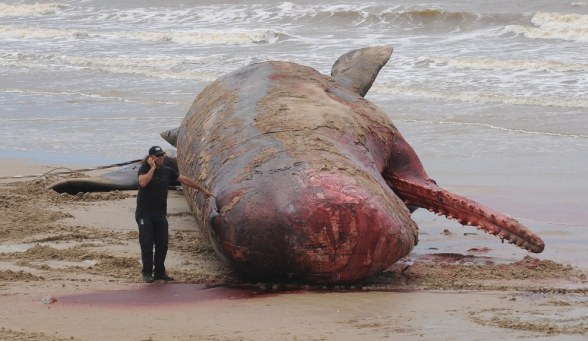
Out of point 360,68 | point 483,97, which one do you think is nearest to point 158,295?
point 360,68

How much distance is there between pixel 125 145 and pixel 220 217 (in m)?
7.90

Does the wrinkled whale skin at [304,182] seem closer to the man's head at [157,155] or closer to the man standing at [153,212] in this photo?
the man standing at [153,212]

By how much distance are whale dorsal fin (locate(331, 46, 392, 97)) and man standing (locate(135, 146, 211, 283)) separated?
3.46 metres

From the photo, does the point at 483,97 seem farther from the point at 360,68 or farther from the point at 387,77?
the point at 360,68

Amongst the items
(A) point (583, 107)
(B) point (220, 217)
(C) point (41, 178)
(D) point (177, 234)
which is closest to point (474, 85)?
(A) point (583, 107)

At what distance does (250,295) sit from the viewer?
26.3ft

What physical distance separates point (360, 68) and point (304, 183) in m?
4.80

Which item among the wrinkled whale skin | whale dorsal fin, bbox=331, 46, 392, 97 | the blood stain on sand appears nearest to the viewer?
the blood stain on sand

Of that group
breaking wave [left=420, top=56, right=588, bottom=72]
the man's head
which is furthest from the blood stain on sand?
breaking wave [left=420, top=56, right=588, bottom=72]

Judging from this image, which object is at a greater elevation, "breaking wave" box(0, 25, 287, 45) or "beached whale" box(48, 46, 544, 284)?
"beached whale" box(48, 46, 544, 284)

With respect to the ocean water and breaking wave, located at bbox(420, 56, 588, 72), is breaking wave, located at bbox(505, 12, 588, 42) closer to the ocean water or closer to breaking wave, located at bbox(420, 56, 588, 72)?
the ocean water

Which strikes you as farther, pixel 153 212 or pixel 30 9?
pixel 30 9

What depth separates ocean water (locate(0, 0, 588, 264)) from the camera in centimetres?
1352

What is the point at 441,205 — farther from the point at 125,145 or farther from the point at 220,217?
the point at 125,145
